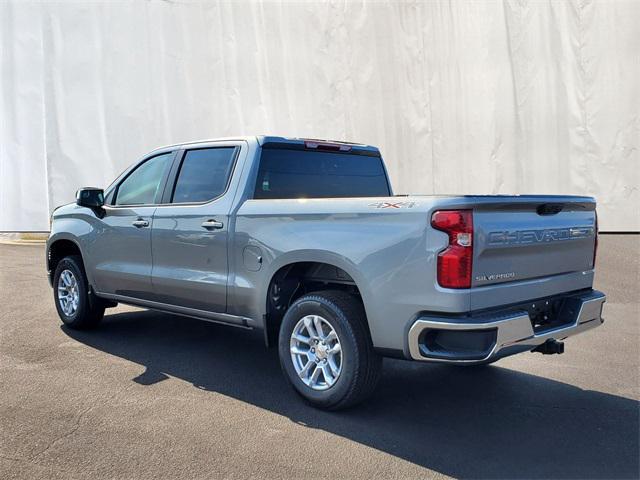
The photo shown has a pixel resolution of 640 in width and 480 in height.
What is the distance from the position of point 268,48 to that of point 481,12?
459 centimetres

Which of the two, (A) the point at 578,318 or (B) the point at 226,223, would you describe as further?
(B) the point at 226,223

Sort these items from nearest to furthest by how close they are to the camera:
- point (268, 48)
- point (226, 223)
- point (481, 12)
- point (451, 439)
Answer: point (451, 439), point (226, 223), point (481, 12), point (268, 48)

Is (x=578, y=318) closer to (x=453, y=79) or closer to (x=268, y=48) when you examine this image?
(x=453, y=79)

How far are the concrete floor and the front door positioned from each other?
0.62m

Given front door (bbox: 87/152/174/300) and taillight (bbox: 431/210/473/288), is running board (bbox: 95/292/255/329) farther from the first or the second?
→ taillight (bbox: 431/210/473/288)

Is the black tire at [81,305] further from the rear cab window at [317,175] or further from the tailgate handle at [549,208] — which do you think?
the tailgate handle at [549,208]

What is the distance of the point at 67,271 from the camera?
20.8 feet

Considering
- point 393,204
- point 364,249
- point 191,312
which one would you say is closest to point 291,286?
point 364,249

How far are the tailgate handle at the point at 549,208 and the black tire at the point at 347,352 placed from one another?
130 centimetres

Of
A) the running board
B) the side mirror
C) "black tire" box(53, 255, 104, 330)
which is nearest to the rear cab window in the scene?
the running board

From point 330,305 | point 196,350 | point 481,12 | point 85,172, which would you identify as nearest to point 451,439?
point 330,305

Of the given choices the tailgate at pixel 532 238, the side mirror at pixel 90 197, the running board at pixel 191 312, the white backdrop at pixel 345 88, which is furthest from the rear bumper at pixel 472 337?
the white backdrop at pixel 345 88

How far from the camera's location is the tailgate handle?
3.83 metres

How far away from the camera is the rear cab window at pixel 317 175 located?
477 centimetres
